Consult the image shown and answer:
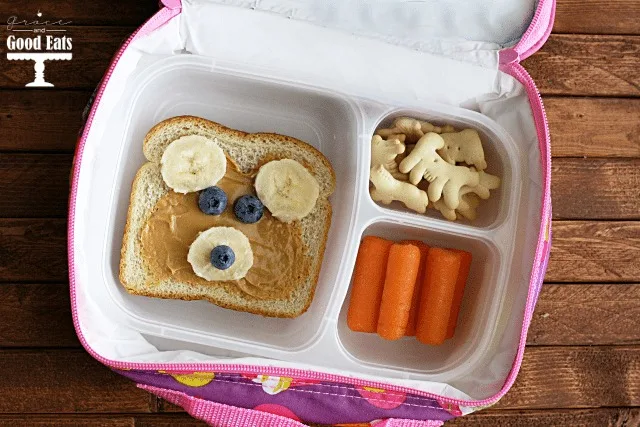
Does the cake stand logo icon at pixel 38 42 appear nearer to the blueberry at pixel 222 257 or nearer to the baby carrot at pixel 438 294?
the blueberry at pixel 222 257

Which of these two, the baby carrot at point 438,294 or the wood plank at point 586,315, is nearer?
the baby carrot at point 438,294

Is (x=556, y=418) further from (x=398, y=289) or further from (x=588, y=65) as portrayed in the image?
(x=588, y=65)

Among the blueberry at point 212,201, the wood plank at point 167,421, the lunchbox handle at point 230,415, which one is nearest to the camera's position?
the lunchbox handle at point 230,415

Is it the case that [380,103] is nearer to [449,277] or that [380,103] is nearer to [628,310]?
[449,277]

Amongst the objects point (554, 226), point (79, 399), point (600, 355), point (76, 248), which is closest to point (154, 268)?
point (76, 248)

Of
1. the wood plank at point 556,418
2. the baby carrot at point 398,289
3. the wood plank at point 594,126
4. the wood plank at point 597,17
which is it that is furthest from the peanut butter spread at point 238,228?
the wood plank at point 597,17

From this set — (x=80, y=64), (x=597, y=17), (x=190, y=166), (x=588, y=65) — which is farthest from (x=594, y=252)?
(x=80, y=64)
